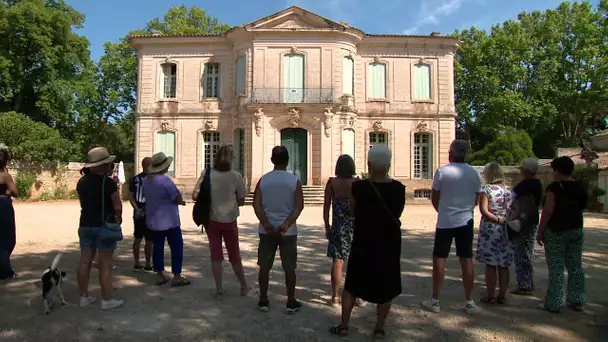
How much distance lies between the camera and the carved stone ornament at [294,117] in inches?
822

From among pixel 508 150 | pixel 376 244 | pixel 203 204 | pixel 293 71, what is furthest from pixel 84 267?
pixel 508 150

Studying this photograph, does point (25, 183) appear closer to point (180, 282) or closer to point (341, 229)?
point (180, 282)

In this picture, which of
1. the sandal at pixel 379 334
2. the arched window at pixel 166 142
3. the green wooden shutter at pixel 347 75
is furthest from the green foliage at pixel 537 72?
the sandal at pixel 379 334

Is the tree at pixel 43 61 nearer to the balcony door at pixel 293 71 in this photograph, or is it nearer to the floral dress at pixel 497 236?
the balcony door at pixel 293 71

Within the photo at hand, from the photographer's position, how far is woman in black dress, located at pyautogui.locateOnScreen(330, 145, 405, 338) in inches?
145

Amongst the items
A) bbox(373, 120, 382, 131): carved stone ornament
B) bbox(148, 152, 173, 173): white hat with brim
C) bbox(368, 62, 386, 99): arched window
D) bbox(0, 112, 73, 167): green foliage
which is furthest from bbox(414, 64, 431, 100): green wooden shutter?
bbox(148, 152, 173, 173): white hat with brim

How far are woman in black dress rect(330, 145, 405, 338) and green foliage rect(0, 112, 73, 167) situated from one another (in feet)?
76.2

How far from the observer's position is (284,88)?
2131 centimetres

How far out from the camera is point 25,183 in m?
22.0

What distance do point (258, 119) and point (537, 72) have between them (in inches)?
851

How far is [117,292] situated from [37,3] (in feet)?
90.8

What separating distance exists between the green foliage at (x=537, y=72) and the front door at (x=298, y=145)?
49.6ft

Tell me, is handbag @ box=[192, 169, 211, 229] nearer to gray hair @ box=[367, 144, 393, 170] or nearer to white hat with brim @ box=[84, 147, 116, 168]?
white hat with brim @ box=[84, 147, 116, 168]

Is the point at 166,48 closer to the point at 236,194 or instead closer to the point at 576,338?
the point at 236,194
